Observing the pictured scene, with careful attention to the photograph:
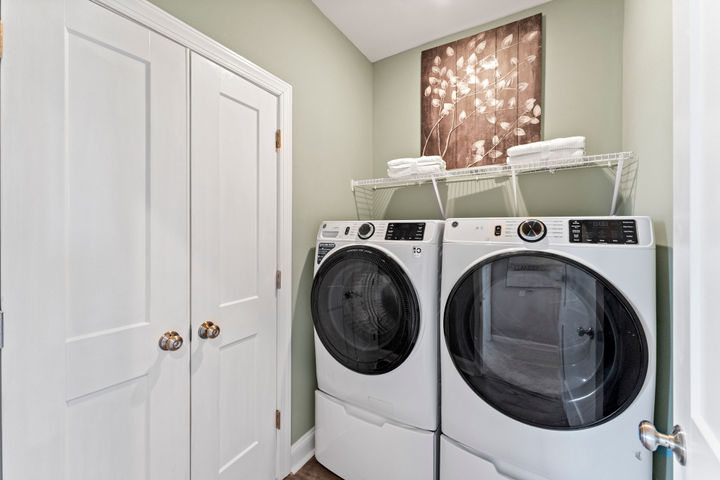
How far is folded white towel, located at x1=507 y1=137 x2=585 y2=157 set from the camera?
1508mm

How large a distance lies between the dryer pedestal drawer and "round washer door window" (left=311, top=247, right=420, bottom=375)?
0.27 m

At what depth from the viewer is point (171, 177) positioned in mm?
1145

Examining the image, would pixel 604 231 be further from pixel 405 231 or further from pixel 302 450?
pixel 302 450

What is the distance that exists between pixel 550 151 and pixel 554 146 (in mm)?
28

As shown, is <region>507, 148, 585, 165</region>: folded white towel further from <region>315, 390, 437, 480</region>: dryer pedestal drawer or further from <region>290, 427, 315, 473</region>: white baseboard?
<region>290, 427, 315, 473</region>: white baseboard

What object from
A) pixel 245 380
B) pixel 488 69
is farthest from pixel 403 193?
pixel 245 380

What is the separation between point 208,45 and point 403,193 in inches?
59.3

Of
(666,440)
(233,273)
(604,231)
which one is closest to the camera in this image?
(666,440)

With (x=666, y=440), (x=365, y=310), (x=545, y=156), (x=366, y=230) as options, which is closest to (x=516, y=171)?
(x=545, y=156)

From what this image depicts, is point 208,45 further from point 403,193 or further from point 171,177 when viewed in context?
point 403,193

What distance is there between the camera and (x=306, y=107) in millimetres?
1809

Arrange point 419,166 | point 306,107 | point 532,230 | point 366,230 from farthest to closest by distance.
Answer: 1. point 419,166
2. point 306,107
3. point 366,230
4. point 532,230

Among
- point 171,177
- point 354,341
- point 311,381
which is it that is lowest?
point 311,381

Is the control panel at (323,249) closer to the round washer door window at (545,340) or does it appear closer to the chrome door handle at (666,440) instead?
the round washer door window at (545,340)
